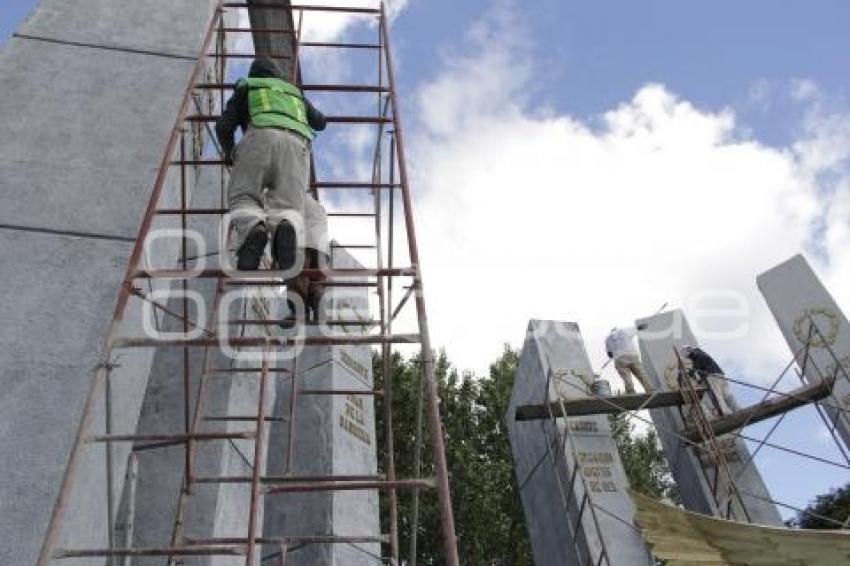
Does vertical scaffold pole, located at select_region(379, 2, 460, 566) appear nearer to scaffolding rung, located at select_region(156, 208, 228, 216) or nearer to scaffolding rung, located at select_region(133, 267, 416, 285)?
scaffolding rung, located at select_region(133, 267, 416, 285)

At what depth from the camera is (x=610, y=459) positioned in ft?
33.3

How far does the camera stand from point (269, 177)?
3973 mm

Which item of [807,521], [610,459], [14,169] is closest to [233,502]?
[14,169]

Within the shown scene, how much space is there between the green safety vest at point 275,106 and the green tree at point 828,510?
1713 centimetres

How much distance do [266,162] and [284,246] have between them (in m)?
0.57

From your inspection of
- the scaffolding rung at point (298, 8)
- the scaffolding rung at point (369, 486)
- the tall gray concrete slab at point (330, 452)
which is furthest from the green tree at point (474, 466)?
the scaffolding rung at point (369, 486)

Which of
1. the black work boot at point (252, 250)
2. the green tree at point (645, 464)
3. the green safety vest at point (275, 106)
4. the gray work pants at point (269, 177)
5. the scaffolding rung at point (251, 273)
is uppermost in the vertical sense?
the green tree at point (645, 464)

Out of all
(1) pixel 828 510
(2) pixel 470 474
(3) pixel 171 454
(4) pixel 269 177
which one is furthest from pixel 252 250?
(1) pixel 828 510

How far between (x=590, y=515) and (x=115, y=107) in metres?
7.65

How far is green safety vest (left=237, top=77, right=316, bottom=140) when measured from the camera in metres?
4.08

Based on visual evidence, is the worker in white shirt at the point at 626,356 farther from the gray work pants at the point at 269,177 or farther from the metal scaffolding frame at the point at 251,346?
the gray work pants at the point at 269,177

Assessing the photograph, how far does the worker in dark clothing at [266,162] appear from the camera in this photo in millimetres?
3666

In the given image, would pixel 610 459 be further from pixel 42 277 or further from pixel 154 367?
pixel 42 277

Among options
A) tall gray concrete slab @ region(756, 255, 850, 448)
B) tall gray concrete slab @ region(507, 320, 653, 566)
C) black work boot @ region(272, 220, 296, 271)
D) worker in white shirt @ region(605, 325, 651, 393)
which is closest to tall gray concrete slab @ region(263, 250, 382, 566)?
black work boot @ region(272, 220, 296, 271)
